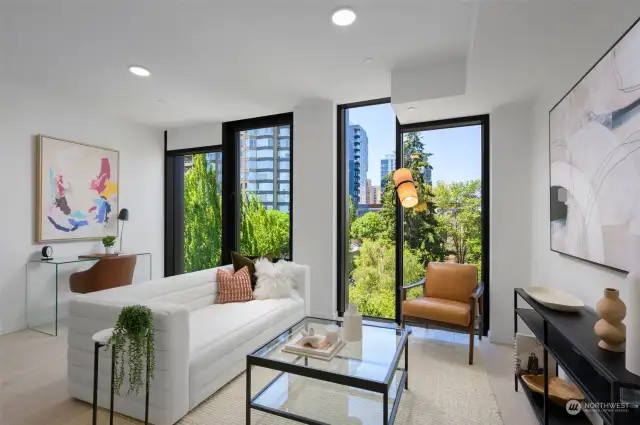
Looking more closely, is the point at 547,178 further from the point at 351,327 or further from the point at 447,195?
the point at 351,327

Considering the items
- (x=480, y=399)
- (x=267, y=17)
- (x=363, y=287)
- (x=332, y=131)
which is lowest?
(x=480, y=399)

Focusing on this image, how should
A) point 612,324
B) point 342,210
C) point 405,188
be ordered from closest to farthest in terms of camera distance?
point 612,324 < point 405,188 < point 342,210

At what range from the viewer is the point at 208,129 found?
15.3 ft

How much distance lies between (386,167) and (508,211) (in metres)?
1.33

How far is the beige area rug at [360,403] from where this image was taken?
192 cm

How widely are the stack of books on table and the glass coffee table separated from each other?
3 centimetres

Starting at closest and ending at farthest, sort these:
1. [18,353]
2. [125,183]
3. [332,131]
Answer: [18,353] → [332,131] → [125,183]

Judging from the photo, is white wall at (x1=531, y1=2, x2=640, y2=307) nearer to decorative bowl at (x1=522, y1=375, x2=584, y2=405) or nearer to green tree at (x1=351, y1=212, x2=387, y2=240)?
decorative bowl at (x1=522, y1=375, x2=584, y2=405)

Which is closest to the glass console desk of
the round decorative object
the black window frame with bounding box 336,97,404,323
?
the round decorative object

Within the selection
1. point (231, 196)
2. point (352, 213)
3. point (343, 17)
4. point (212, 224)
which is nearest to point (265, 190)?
point (231, 196)

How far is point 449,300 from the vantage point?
313 cm

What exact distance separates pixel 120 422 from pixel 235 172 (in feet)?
Result: 10.5

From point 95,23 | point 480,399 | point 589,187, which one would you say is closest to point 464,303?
point 480,399

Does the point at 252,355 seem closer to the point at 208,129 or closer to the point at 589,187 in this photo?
the point at 589,187
